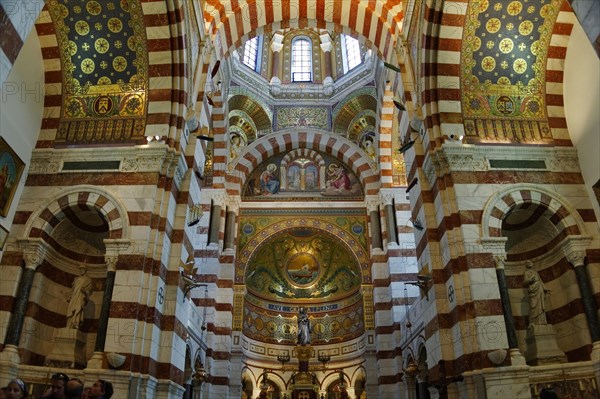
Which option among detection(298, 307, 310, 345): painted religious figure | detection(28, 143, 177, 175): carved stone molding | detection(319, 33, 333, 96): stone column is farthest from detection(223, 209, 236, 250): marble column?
detection(28, 143, 177, 175): carved stone molding

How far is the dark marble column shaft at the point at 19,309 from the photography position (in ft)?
25.6

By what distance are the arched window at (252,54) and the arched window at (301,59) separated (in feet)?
4.87

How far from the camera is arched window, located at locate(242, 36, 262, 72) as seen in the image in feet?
60.8

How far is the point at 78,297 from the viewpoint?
8875 millimetres

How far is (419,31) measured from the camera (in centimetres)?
988

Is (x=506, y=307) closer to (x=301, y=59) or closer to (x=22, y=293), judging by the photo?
(x=22, y=293)

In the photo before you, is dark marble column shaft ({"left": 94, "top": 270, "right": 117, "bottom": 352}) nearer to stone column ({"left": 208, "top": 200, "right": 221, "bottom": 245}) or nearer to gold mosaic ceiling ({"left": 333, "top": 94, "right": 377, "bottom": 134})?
stone column ({"left": 208, "top": 200, "right": 221, "bottom": 245})

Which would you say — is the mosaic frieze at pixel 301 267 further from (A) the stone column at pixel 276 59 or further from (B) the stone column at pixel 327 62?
(A) the stone column at pixel 276 59

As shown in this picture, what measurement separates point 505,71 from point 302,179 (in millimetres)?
9790

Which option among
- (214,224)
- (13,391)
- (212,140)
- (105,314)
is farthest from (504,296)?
(214,224)

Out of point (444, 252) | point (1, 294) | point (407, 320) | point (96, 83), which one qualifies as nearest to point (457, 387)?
point (444, 252)

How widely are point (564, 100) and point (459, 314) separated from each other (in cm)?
480

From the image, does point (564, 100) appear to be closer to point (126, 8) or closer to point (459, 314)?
point (459, 314)

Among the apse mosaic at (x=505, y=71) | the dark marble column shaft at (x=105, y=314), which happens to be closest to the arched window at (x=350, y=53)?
the apse mosaic at (x=505, y=71)
